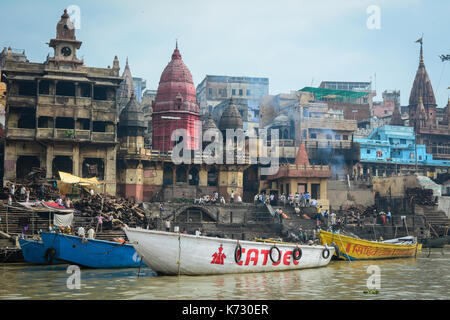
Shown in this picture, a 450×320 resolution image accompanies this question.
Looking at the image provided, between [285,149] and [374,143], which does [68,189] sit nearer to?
[285,149]

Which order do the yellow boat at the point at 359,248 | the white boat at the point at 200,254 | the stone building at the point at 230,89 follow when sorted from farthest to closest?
the stone building at the point at 230,89 → the yellow boat at the point at 359,248 → the white boat at the point at 200,254

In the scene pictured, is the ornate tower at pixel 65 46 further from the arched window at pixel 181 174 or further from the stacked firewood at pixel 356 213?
the stacked firewood at pixel 356 213

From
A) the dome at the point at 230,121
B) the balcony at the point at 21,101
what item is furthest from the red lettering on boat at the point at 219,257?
the dome at the point at 230,121

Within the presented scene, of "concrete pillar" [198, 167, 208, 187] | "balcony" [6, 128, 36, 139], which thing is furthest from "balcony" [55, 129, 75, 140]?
"concrete pillar" [198, 167, 208, 187]

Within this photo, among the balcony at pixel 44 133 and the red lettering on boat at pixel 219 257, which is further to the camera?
the balcony at pixel 44 133

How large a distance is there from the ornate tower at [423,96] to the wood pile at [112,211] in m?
47.9

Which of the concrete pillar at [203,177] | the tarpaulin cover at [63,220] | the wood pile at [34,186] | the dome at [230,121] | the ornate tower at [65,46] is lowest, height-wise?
the tarpaulin cover at [63,220]

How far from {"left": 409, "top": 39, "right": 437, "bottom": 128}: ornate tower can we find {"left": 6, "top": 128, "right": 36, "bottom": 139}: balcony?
164 ft

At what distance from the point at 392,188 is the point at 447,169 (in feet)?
60.3

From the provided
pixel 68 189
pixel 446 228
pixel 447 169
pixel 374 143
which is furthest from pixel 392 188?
pixel 68 189

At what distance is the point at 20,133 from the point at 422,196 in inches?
1353

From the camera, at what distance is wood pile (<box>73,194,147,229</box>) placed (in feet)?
112

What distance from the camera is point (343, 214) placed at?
44500mm

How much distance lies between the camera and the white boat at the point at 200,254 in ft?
65.5
